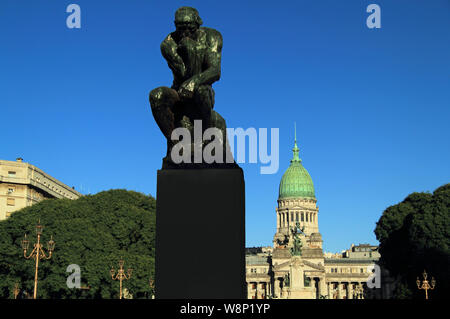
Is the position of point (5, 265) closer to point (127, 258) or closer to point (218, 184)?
point (127, 258)

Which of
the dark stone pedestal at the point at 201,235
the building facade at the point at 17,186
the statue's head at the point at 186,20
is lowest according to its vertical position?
the dark stone pedestal at the point at 201,235

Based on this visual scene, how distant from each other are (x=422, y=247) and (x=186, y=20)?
56.2m

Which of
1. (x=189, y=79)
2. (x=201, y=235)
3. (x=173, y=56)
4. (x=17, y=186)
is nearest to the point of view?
(x=201, y=235)

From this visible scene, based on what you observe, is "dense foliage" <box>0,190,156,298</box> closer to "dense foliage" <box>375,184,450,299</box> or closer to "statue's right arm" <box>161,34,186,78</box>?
"dense foliage" <box>375,184,450,299</box>

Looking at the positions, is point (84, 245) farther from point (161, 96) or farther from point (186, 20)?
point (186, 20)

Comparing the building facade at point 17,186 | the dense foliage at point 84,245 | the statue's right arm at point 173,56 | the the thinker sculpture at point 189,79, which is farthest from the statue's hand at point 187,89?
the building facade at point 17,186

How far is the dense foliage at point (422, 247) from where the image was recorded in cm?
5994

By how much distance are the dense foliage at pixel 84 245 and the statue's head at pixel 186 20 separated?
46.7 meters

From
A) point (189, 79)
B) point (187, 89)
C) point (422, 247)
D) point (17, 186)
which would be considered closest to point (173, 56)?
point (189, 79)

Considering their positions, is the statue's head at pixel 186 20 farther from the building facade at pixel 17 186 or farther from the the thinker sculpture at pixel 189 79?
the building facade at pixel 17 186

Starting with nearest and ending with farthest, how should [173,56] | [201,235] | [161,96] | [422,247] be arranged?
[201,235], [161,96], [173,56], [422,247]

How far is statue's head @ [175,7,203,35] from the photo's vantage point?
11492 mm

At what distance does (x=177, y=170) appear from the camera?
10.6 m

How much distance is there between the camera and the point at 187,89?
Answer: 11.4 meters
